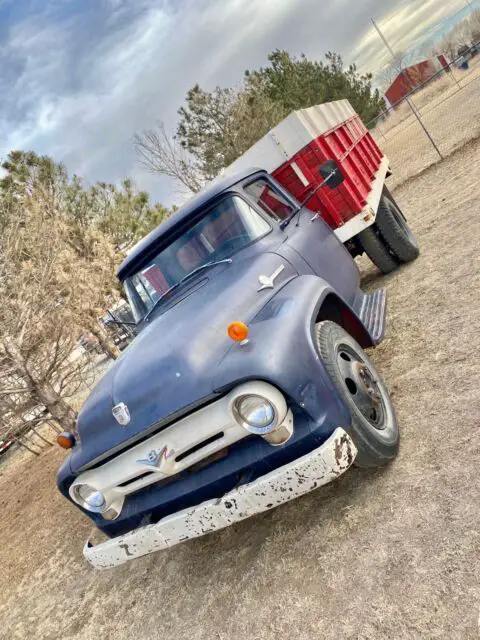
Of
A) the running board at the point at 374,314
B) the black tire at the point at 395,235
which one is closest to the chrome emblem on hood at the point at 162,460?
the running board at the point at 374,314

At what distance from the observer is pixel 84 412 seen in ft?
10.7

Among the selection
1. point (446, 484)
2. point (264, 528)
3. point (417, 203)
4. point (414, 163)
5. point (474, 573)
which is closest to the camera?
point (474, 573)

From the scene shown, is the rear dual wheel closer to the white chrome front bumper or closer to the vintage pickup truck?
the vintage pickup truck

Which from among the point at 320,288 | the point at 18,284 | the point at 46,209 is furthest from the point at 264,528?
the point at 46,209

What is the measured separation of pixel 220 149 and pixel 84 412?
2435 centimetres

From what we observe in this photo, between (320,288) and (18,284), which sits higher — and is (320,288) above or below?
below

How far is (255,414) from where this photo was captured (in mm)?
2504

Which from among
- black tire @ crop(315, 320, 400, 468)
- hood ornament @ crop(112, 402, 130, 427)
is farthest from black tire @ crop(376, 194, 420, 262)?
hood ornament @ crop(112, 402, 130, 427)

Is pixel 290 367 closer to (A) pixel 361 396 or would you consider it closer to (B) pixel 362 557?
(A) pixel 361 396

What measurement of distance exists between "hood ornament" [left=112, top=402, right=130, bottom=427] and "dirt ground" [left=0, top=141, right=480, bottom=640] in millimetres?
1112

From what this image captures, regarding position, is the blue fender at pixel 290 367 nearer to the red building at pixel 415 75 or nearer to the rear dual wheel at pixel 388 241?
the rear dual wheel at pixel 388 241

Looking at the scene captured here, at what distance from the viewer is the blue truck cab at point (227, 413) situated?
2514 millimetres

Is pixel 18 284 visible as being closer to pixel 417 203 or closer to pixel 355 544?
pixel 355 544

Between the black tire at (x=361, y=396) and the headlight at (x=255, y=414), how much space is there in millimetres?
393
